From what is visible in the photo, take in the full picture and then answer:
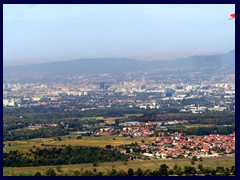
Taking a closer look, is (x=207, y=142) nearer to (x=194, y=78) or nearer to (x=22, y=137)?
(x=22, y=137)

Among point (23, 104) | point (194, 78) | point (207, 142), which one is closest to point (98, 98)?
point (23, 104)

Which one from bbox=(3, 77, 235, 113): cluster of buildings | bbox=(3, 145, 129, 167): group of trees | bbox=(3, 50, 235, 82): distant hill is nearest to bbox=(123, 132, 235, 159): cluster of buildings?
bbox=(3, 145, 129, 167): group of trees

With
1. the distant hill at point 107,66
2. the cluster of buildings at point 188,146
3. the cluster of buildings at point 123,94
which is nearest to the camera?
the cluster of buildings at point 188,146

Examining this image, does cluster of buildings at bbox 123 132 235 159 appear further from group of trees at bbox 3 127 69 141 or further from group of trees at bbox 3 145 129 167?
group of trees at bbox 3 127 69 141

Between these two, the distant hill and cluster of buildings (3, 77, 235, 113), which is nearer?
cluster of buildings (3, 77, 235, 113)

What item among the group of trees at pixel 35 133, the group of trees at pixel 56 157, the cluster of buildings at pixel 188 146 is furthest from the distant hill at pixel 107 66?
the group of trees at pixel 56 157

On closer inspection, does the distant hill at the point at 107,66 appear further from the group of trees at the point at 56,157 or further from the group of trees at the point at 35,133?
the group of trees at the point at 56,157
